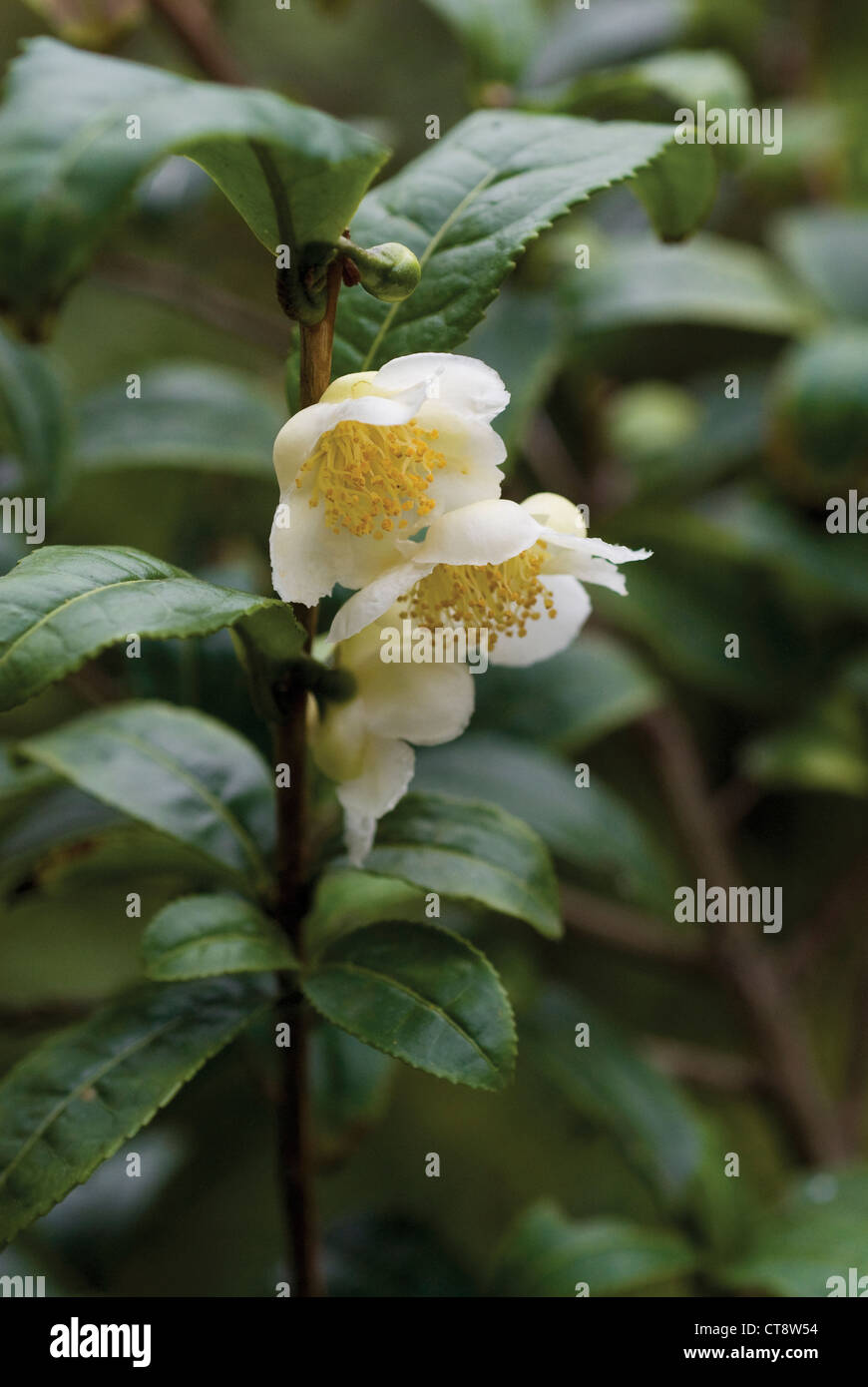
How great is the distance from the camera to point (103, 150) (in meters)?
0.33

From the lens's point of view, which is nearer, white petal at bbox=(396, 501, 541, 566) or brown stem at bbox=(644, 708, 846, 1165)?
white petal at bbox=(396, 501, 541, 566)

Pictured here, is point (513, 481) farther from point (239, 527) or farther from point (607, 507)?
point (239, 527)

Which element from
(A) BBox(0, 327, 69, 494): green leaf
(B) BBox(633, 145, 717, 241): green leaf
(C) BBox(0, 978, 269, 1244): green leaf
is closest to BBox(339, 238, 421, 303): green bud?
(B) BBox(633, 145, 717, 241): green leaf

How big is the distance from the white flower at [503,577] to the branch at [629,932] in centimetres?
55

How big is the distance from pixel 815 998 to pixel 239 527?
0.87 m

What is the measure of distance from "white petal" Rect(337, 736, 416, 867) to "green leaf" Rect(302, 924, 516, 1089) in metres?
0.06

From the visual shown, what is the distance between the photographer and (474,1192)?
46.1 inches

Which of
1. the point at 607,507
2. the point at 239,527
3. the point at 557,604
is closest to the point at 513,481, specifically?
the point at 607,507

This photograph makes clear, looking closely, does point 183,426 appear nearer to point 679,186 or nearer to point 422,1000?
point 679,186

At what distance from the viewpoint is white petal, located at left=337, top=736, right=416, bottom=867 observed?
47 cm

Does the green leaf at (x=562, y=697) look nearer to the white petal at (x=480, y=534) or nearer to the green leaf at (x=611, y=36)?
the white petal at (x=480, y=534)

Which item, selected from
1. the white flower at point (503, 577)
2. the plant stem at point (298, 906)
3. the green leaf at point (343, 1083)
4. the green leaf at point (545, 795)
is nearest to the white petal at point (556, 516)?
the white flower at point (503, 577)

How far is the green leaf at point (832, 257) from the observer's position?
116 cm

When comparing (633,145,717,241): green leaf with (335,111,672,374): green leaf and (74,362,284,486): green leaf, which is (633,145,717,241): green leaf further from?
(74,362,284,486): green leaf
